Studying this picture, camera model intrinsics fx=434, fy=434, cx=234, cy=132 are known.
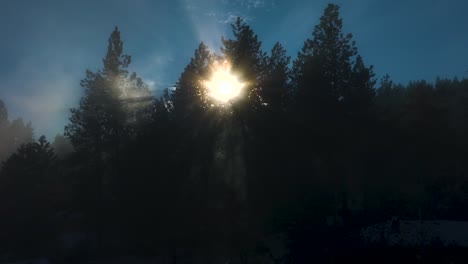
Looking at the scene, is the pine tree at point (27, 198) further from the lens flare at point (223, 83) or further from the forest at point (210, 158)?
the lens flare at point (223, 83)

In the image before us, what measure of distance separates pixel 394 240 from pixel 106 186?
2350 cm

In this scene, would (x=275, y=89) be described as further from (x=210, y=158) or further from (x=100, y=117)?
(x=100, y=117)

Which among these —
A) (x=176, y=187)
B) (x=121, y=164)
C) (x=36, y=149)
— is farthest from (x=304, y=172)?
(x=36, y=149)

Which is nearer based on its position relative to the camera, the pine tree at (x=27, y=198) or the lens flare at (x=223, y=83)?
the lens flare at (x=223, y=83)

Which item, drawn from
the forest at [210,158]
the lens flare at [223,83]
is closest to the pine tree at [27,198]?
the forest at [210,158]

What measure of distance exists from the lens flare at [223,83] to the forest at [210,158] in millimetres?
443

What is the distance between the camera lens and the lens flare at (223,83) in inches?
1246

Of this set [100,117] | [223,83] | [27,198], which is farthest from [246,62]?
[27,198]

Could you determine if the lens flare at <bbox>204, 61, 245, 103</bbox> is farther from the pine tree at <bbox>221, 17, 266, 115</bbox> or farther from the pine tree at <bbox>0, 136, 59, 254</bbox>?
the pine tree at <bbox>0, 136, 59, 254</bbox>

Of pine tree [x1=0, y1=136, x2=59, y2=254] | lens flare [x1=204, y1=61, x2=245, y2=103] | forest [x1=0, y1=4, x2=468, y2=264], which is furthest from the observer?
pine tree [x1=0, y1=136, x2=59, y2=254]

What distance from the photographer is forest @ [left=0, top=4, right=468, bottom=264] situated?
2834cm

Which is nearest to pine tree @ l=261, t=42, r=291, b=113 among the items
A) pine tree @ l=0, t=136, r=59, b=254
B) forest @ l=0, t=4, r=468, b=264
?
forest @ l=0, t=4, r=468, b=264

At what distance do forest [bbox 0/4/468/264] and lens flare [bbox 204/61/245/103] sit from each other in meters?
0.44

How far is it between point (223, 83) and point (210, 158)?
5.62m
